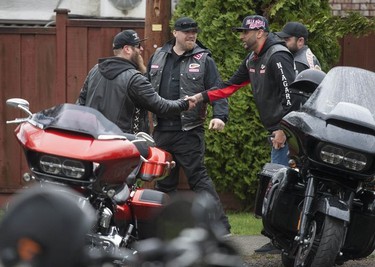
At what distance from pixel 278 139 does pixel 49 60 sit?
4040 millimetres

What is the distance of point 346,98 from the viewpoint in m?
7.18

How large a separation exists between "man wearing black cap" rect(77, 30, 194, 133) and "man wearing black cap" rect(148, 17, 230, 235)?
2.83 ft

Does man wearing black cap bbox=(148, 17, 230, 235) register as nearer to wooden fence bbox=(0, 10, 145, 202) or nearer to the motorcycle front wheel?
wooden fence bbox=(0, 10, 145, 202)

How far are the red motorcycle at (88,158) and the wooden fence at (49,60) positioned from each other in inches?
203

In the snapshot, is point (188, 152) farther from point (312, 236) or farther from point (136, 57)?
point (312, 236)

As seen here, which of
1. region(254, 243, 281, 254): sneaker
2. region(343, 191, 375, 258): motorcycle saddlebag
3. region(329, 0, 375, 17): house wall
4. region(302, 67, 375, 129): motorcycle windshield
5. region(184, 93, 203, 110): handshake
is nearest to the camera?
region(302, 67, 375, 129): motorcycle windshield

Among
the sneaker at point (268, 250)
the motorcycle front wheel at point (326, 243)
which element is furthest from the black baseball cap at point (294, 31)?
the motorcycle front wheel at point (326, 243)

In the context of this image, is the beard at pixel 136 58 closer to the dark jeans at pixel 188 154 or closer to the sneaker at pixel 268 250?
the dark jeans at pixel 188 154

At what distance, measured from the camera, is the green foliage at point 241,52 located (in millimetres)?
11180

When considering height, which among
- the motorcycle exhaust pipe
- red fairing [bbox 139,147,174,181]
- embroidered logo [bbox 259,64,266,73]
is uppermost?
embroidered logo [bbox 259,64,266,73]

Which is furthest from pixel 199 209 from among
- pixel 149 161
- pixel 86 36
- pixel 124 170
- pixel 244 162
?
pixel 86 36

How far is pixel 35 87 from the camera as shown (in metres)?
12.1

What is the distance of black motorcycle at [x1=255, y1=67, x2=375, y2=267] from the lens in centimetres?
670

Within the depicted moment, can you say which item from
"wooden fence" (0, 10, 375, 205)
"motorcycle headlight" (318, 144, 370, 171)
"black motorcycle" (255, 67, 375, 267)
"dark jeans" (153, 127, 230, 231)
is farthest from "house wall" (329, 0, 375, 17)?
"motorcycle headlight" (318, 144, 370, 171)
